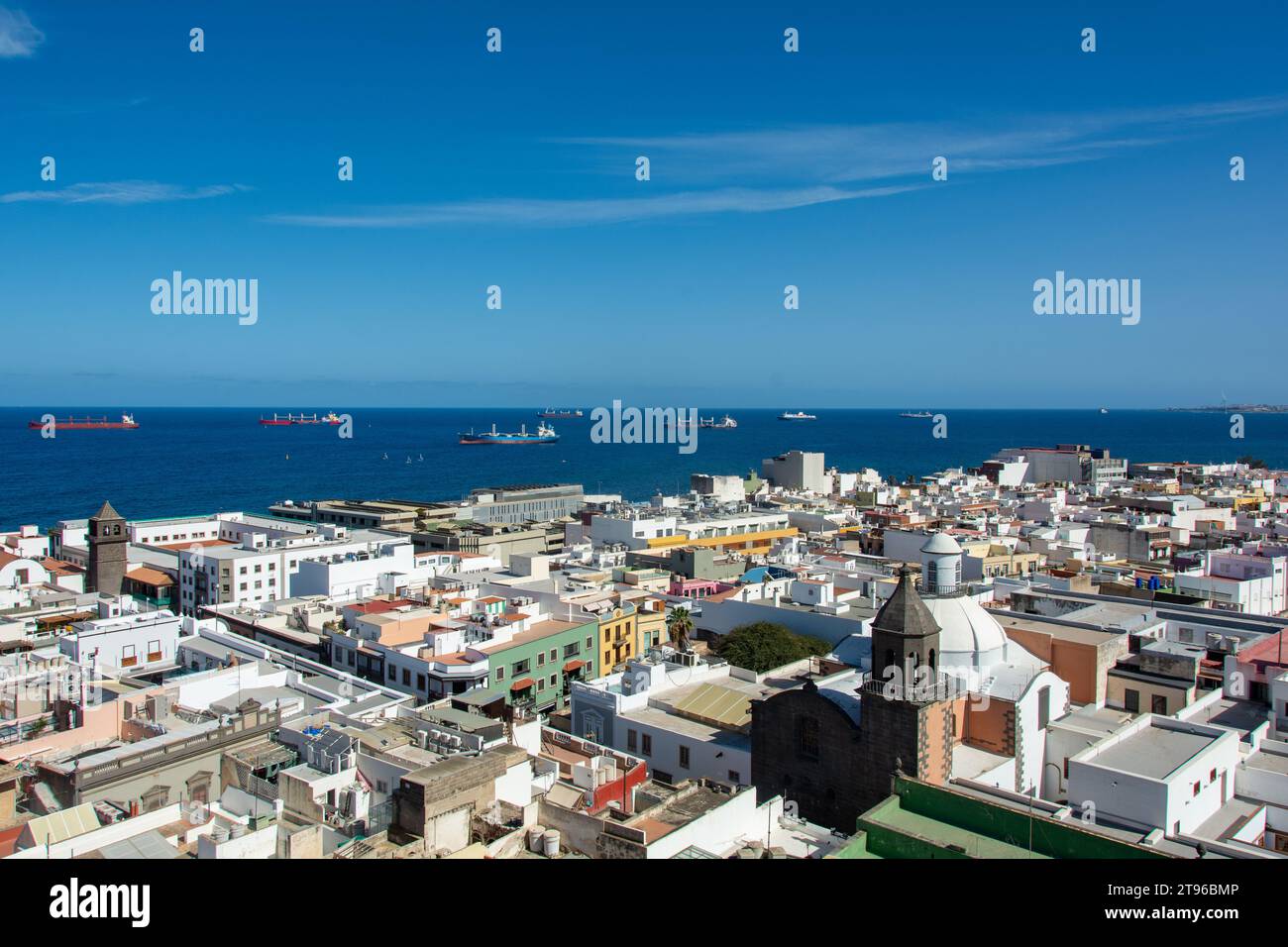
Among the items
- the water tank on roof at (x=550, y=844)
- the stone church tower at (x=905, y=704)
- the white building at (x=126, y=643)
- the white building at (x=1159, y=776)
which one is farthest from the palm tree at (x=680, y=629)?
the water tank on roof at (x=550, y=844)

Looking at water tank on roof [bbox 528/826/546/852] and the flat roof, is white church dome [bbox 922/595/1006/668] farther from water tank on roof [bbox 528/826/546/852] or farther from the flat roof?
water tank on roof [bbox 528/826/546/852]

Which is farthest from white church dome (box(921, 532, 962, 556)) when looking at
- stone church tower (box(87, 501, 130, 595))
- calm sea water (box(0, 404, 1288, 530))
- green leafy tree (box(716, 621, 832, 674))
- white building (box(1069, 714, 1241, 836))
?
calm sea water (box(0, 404, 1288, 530))

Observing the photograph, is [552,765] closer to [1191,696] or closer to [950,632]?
[950,632]

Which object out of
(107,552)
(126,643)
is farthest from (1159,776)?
(107,552)

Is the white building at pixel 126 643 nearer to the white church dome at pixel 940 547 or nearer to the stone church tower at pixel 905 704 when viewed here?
the stone church tower at pixel 905 704

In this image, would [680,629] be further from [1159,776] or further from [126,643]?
[1159,776]

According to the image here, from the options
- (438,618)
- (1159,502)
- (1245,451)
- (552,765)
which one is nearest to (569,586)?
(438,618)
